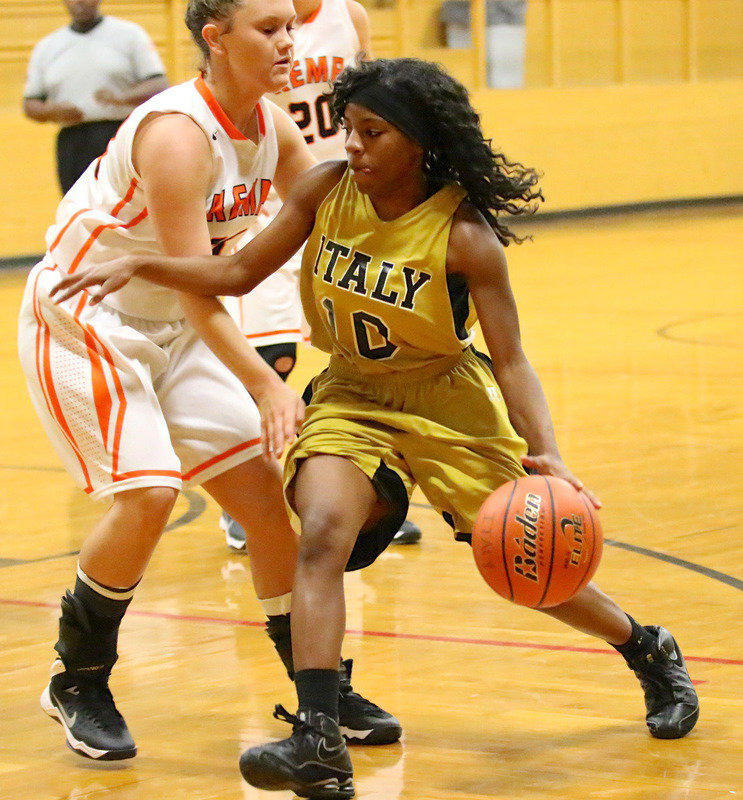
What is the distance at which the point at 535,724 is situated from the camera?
341cm

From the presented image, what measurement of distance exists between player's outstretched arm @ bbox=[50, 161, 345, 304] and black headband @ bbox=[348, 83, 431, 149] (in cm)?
22

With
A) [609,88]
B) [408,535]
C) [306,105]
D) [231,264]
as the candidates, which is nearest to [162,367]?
[231,264]

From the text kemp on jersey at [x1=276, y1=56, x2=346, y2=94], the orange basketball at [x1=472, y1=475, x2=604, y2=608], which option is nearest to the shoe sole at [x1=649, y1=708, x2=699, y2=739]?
the orange basketball at [x1=472, y1=475, x2=604, y2=608]

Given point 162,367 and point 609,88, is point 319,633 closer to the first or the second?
point 162,367

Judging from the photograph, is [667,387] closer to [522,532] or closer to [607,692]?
[607,692]

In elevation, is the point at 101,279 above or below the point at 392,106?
below

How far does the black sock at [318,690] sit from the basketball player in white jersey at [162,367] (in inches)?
13.4

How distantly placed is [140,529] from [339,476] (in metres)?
0.45

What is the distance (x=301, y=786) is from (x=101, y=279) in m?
1.06

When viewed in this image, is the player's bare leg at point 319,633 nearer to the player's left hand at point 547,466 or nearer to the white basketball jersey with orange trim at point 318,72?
the player's left hand at point 547,466

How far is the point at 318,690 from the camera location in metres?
3.00

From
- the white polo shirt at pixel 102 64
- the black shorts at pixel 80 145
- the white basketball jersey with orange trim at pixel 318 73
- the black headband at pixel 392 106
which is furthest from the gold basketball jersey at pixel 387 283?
the black shorts at pixel 80 145

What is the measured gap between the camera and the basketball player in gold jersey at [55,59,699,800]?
3.19 metres

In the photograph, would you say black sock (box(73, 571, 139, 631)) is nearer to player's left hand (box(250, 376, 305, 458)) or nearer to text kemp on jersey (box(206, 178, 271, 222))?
player's left hand (box(250, 376, 305, 458))
